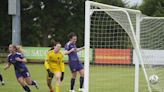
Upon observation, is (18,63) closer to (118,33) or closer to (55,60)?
(55,60)

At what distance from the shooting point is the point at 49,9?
51.1 metres

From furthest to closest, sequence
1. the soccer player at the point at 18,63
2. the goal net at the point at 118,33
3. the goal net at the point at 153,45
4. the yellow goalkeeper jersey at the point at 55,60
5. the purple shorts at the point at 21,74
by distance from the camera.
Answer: the purple shorts at the point at 21,74
the soccer player at the point at 18,63
the yellow goalkeeper jersey at the point at 55,60
the goal net at the point at 153,45
the goal net at the point at 118,33

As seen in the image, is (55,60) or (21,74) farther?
(21,74)

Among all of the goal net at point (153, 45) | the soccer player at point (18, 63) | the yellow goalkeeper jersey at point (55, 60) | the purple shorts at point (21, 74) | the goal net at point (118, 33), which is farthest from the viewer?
the purple shorts at point (21, 74)

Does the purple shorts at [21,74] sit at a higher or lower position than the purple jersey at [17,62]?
lower

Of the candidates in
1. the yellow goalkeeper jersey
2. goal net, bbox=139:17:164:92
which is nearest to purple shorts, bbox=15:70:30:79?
the yellow goalkeeper jersey

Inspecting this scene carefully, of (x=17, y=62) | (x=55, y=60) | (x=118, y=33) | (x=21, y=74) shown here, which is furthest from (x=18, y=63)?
(x=118, y=33)

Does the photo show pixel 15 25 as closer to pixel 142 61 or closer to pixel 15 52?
pixel 15 52

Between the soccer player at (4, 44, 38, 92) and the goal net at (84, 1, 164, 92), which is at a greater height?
the goal net at (84, 1, 164, 92)

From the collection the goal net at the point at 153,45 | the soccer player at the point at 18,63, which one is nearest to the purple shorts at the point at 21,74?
the soccer player at the point at 18,63

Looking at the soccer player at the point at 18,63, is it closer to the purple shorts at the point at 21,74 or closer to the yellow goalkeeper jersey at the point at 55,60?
the purple shorts at the point at 21,74

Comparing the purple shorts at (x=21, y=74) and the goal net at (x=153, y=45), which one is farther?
the purple shorts at (x=21, y=74)

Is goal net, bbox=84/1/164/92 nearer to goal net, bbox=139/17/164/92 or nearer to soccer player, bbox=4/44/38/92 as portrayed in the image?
goal net, bbox=139/17/164/92

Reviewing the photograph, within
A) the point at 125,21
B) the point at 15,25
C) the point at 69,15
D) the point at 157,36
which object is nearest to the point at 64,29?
the point at 69,15
